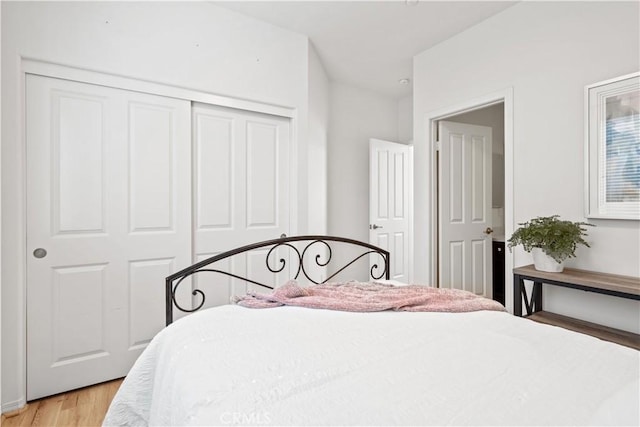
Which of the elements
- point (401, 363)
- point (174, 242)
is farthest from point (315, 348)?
point (174, 242)

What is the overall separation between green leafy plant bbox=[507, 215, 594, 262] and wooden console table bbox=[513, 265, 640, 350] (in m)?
0.14

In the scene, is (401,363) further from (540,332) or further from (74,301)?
(74,301)

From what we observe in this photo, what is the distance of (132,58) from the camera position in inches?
88.5

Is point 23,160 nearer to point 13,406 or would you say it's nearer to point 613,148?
point 13,406

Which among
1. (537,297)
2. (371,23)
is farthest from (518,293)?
(371,23)

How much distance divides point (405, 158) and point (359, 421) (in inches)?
162

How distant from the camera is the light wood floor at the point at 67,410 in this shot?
1820 millimetres

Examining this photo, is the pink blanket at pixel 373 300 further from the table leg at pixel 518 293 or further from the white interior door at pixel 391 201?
the white interior door at pixel 391 201

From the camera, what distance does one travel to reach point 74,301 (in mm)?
2121

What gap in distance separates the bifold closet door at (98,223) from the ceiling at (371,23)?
1089 millimetres

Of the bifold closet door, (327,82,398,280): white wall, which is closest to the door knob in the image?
the bifold closet door

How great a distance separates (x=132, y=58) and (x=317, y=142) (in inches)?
66.1

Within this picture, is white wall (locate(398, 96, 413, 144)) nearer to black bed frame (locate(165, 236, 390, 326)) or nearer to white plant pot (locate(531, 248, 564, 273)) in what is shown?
black bed frame (locate(165, 236, 390, 326))

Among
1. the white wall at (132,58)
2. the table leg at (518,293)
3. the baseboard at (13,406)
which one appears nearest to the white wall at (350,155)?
the white wall at (132,58)
